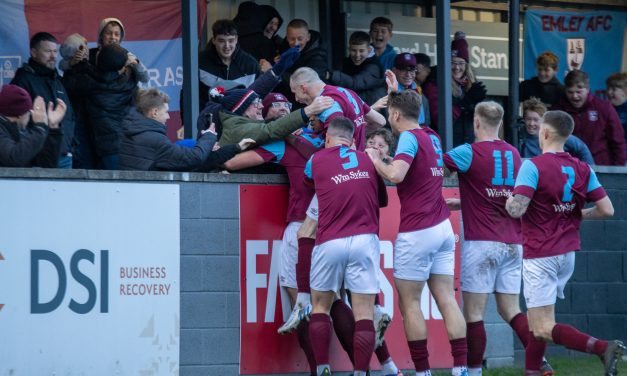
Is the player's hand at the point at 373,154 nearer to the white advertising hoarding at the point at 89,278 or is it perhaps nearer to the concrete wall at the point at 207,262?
the concrete wall at the point at 207,262

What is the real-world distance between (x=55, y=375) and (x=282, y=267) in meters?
1.97

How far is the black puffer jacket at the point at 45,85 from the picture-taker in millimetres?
11445

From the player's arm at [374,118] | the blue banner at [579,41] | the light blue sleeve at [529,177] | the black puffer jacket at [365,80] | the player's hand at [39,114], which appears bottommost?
the light blue sleeve at [529,177]

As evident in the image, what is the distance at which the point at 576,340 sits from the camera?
32.0 ft

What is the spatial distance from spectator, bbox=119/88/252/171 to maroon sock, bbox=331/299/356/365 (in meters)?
1.53

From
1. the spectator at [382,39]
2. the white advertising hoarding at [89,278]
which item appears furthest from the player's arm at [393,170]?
the spectator at [382,39]

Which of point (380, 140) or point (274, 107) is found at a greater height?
point (274, 107)

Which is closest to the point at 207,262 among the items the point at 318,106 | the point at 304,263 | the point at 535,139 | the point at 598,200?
the point at 304,263

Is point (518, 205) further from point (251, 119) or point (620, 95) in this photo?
point (620, 95)

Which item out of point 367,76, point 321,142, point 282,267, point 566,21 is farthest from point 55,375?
point 566,21

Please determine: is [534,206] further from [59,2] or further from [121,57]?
[59,2]

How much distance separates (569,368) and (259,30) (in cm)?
454

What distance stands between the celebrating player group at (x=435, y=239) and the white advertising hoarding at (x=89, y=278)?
100 centimetres

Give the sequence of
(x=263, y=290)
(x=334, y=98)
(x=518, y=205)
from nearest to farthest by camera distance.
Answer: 1. (x=518, y=205)
2. (x=334, y=98)
3. (x=263, y=290)
